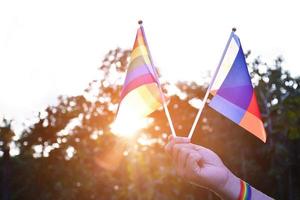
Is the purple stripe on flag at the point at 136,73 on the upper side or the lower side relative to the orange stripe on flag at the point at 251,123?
upper

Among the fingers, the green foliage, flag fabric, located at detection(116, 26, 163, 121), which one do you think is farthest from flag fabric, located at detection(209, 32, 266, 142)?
the green foliage

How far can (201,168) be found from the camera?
12.4ft

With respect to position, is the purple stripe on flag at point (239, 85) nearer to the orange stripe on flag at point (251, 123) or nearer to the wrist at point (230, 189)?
the orange stripe on flag at point (251, 123)

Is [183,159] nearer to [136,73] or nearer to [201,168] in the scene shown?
[201,168]

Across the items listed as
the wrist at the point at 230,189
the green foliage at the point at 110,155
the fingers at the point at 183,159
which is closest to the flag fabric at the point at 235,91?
the wrist at the point at 230,189

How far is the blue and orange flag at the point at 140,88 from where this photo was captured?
4973 mm

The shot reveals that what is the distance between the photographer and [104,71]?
139 feet

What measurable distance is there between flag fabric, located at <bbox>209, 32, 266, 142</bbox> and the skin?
1.04m

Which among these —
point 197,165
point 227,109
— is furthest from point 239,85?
point 197,165

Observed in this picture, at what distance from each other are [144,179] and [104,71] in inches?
357

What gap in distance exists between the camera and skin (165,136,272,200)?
3.73m

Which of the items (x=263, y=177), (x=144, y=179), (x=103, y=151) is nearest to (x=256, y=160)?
(x=263, y=177)

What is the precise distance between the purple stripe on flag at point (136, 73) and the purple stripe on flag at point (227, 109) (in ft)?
2.14

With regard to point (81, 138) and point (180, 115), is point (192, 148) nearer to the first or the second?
point (81, 138)
